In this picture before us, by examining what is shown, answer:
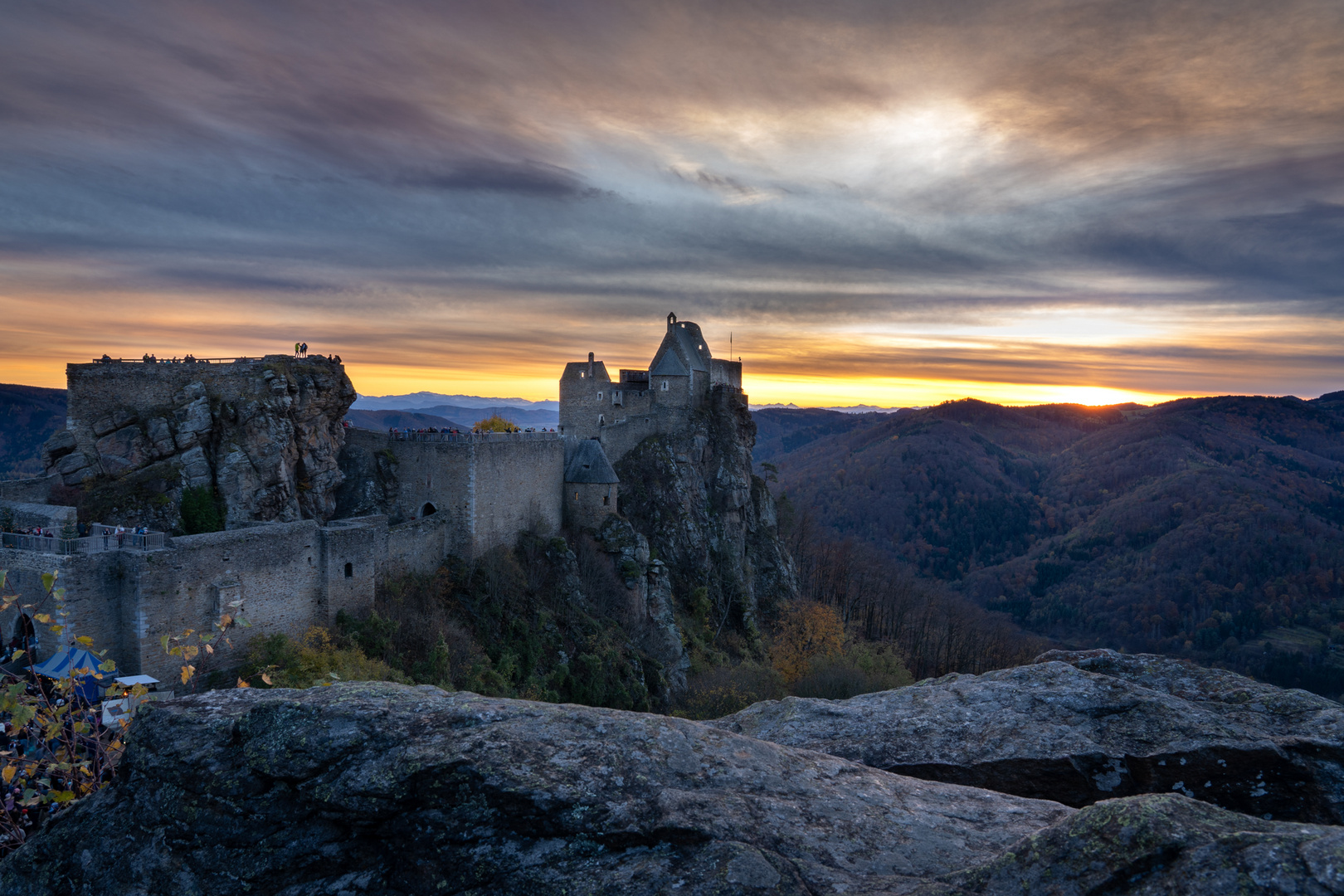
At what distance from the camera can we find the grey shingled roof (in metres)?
47.3

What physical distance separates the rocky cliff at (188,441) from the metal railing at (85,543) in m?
5.98

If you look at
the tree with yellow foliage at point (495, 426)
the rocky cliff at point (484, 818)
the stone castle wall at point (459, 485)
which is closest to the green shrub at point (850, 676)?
the stone castle wall at point (459, 485)

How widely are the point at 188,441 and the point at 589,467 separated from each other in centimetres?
2287

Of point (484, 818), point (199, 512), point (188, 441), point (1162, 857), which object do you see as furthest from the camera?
point (188, 441)

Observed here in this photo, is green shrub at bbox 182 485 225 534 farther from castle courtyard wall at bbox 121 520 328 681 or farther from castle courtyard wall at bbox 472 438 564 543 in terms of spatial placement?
castle courtyard wall at bbox 472 438 564 543

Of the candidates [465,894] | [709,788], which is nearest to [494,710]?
[465,894]

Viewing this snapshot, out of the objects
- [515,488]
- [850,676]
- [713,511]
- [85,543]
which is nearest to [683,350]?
[713,511]

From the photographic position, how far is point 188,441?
103 feet

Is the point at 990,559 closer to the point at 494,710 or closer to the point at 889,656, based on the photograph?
the point at 889,656

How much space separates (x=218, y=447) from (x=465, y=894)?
3286 centimetres

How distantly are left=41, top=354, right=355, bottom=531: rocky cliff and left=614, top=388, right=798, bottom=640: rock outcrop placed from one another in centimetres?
2587

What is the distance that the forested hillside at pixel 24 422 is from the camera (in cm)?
11225

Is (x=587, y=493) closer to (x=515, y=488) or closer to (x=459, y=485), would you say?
(x=515, y=488)

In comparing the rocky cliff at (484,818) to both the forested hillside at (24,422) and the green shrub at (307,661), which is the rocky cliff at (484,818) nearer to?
the green shrub at (307,661)
